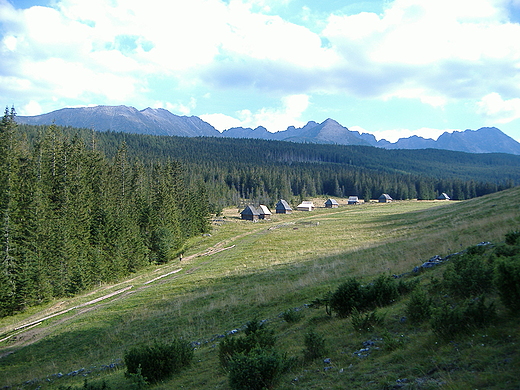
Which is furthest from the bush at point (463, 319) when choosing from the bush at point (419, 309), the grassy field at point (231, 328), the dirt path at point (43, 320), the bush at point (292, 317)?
the dirt path at point (43, 320)

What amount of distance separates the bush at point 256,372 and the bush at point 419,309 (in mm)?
4098

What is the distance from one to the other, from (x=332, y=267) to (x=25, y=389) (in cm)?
1887

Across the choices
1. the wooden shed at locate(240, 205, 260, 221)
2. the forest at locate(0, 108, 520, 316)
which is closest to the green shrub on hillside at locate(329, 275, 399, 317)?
the forest at locate(0, 108, 520, 316)

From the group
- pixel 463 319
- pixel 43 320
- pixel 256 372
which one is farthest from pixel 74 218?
pixel 463 319

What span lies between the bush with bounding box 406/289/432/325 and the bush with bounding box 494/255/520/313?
197cm

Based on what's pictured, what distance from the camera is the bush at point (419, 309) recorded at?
28.9ft

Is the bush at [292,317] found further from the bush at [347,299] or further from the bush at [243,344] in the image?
the bush at [243,344]

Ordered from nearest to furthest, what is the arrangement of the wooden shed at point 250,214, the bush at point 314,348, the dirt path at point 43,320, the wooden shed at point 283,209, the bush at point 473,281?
1. the bush at point 314,348
2. the bush at point 473,281
3. the dirt path at point 43,320
4. the wooden shed at point 250,214
5. the wooden shed at point 283,209

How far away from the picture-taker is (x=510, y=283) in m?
6.99

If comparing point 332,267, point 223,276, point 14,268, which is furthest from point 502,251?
point 14,268

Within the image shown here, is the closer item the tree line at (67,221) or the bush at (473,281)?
the bush at (473,281)

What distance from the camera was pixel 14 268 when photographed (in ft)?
104

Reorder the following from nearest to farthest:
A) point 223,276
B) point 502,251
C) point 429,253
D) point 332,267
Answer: point 502,251 < point 429,253 < point 332,267 < point 223,276

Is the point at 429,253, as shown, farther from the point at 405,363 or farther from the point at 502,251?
the point at 405,363
